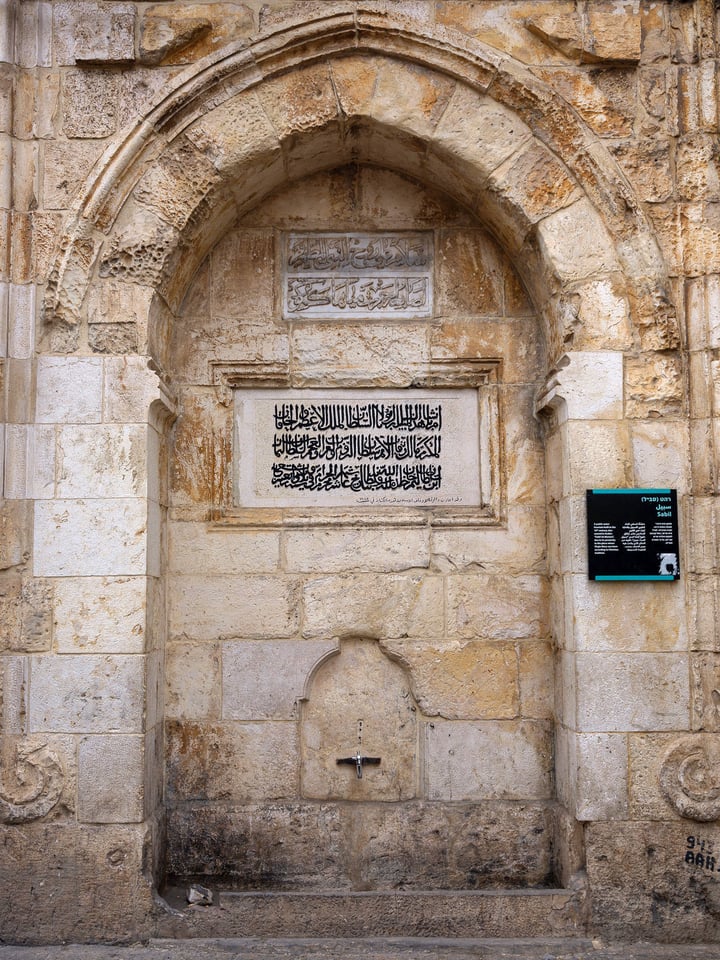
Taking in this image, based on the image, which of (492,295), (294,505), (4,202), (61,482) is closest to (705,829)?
(294,505)

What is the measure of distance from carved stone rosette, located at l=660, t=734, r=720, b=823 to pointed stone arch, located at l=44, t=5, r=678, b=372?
1796mm

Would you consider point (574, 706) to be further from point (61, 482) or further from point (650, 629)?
point (61, 482)

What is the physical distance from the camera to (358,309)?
4766 mm

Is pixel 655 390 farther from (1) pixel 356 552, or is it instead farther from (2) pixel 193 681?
(2) pixel 193 681

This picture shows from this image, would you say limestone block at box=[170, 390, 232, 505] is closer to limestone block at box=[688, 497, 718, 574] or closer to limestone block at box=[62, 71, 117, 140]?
limestone block at box=[62, 71, 117, 140]

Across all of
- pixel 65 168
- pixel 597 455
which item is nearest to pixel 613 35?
pixel 597 455

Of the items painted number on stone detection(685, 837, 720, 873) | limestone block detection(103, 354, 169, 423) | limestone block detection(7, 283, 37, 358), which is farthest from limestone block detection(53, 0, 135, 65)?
painted number on stone detection(685, 837, 720, 873)

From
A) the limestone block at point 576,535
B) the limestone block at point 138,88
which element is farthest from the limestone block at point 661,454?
the limestone block at point 138,88

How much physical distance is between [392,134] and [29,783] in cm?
341

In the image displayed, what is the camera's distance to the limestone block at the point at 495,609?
4.54 metres

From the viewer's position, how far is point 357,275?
4793 mm

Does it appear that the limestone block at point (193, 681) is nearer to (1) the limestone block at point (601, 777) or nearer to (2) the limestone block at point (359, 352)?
(2) the limestone block at point (359, 352)

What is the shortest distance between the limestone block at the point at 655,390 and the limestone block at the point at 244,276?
1835 millimetres

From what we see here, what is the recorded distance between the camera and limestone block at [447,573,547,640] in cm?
454
